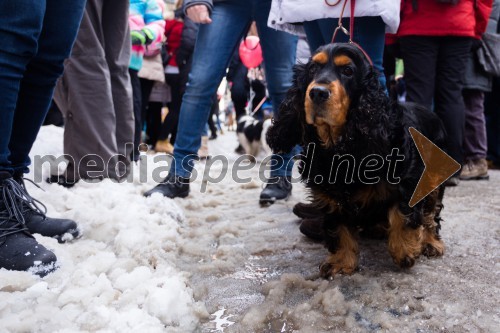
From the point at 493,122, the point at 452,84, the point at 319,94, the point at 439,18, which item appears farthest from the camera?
the point at 493,122

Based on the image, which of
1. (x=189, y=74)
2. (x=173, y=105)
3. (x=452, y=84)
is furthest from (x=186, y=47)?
(x=452, y=84)

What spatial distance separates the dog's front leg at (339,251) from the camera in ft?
5.81

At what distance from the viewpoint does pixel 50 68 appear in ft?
6.09

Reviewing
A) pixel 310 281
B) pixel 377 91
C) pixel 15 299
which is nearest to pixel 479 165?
pixel 377 91

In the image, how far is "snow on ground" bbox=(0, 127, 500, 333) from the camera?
52.1 inches

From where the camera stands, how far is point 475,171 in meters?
4.19

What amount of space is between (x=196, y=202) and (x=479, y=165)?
9.44ft

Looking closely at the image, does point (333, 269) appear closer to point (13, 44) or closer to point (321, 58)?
point (321, 58)

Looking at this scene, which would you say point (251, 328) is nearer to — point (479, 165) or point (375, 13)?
point (375, 13)

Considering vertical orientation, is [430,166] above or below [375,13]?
below

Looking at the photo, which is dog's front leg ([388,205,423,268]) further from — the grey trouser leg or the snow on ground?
the grey trouser leg

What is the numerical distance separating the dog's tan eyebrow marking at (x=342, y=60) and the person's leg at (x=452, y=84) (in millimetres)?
2044

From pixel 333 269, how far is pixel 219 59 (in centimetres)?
179

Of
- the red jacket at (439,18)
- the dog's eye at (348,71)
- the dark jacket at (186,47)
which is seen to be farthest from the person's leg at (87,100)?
the dark jacket at (186,47)
